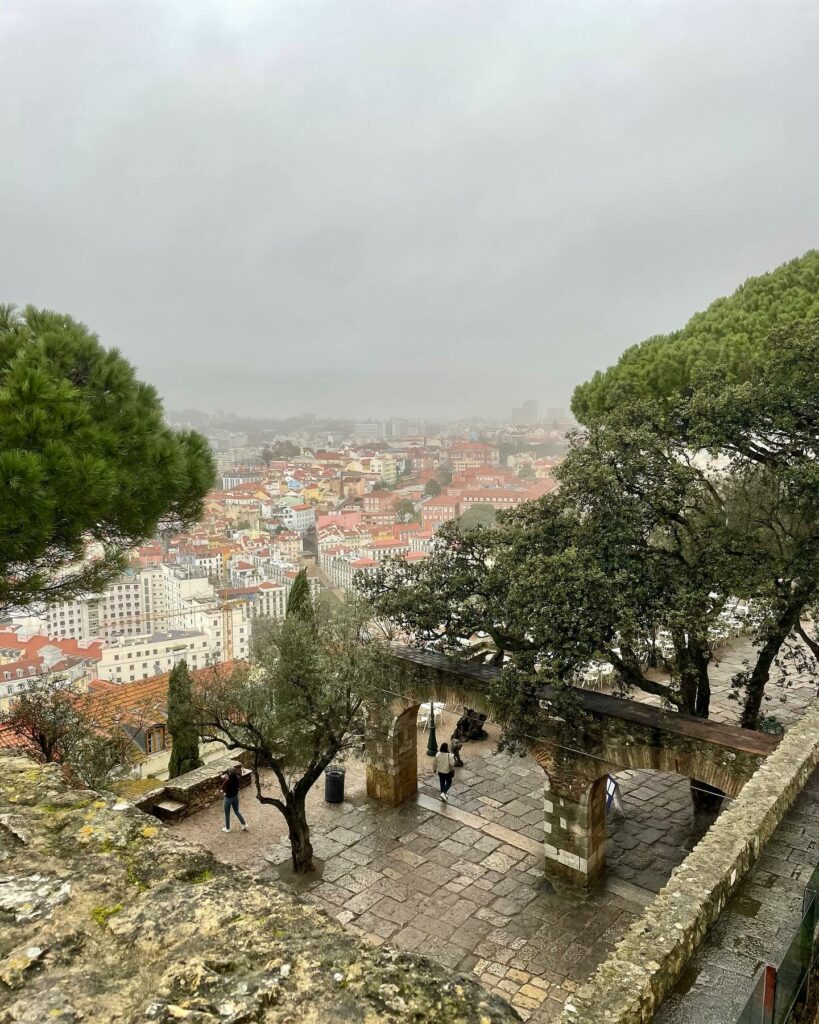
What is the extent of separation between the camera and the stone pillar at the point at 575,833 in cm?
909

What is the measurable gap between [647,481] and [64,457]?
7.15 metres

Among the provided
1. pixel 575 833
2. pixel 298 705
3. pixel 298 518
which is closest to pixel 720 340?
pixel 575 833

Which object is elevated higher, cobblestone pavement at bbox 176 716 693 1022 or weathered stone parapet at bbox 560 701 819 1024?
weathered stone parapet at bbox 560 701 819 1024

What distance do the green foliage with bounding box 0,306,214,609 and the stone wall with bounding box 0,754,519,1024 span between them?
4.25 m

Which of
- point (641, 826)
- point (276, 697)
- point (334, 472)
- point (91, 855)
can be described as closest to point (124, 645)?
point (276, 697)

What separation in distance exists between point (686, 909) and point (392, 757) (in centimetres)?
787

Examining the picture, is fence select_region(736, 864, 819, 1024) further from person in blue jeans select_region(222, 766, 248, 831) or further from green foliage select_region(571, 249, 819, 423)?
green foliage select_region(571, 249, 819, 423)

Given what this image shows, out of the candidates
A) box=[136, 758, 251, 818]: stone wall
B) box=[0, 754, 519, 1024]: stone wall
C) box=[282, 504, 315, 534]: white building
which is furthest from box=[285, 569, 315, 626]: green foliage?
box=[282, 504, 315, 534]: white building

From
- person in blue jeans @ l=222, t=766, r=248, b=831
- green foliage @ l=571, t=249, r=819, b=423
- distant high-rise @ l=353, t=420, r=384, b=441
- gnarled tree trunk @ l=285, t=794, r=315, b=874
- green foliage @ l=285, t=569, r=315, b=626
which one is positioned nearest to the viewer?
gnarled tree trunk @ l=285, t=794, r=315, b=874

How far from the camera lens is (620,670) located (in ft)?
30.6

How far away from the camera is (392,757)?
37.3 ft

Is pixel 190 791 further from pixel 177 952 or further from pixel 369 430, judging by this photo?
pixel 369 430

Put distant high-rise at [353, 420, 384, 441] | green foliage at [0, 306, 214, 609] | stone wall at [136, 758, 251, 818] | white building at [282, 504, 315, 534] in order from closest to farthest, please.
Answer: green foliage at [0, 306, 214, 609]
stone wall at [136, 758, 251, 818]
white building at [282, 504, 315, 534]
distant high-rise at [353, 420, 384, 441]

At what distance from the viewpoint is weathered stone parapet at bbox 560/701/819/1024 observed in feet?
10.2
